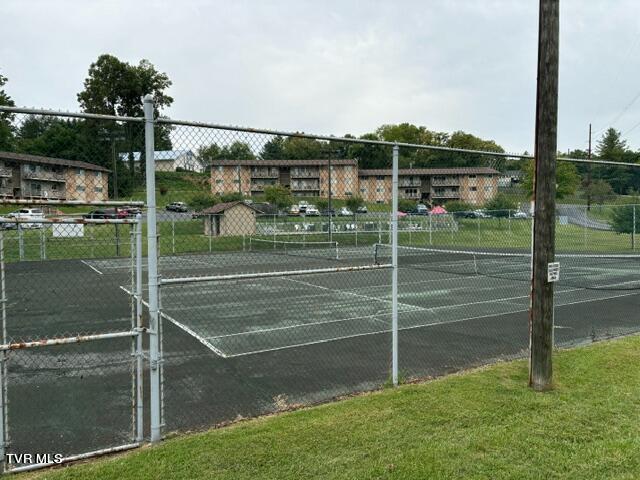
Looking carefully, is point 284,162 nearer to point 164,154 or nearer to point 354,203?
point 164,154

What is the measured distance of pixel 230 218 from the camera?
537 centimetres

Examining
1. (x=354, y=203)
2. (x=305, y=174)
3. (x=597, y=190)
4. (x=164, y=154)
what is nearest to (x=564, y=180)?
(x=597, y=190)

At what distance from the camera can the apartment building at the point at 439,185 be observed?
6.27m

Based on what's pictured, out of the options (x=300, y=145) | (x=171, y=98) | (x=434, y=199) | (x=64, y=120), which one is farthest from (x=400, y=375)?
(x=171, y=98)

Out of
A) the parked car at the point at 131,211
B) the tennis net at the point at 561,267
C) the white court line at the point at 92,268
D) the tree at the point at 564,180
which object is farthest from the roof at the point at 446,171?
the white court line at the point at 92,268

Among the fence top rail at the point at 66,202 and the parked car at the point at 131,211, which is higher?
the fence top rail at the point at 66,202

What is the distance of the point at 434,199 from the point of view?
7.14 metres

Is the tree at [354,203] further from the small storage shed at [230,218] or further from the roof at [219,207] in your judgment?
the roof at [219,207]

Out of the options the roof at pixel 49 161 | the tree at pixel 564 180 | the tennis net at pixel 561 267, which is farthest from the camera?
the tennis net at pixel 561 267

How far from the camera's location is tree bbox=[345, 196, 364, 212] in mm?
6552

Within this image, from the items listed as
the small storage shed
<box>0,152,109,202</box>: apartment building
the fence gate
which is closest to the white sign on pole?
the small storage shed

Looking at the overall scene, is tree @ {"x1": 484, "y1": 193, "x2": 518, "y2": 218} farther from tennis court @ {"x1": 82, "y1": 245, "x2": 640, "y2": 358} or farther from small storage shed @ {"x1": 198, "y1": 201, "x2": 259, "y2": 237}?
small storage shed @ {"x1": 198, "y1": 201, "x2": 259, "y2": 237}

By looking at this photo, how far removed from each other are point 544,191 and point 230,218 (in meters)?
3.41

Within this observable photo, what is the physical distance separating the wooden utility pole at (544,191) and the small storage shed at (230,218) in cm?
313
